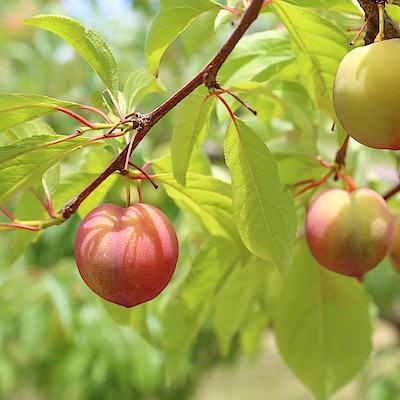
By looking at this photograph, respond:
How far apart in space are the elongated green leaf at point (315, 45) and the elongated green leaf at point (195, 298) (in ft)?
0.70

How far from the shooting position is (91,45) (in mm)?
576

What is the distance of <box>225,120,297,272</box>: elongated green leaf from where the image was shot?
562 millimetres

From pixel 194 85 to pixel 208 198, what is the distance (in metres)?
0.15

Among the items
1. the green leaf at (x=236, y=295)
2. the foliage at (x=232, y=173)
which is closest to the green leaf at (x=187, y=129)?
the foliage at (x=232, y=173)

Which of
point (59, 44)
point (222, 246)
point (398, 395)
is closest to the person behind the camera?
point (222, 246)

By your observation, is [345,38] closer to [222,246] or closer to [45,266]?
[222,246]

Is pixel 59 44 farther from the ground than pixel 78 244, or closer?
closer

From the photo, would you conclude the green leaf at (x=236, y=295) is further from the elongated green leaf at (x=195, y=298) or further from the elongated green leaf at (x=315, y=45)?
the elongated green leaf at (x=315, y=45)

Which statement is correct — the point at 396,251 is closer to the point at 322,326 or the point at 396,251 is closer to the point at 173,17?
the point at 322,326

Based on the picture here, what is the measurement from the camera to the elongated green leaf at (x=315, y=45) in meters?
0.58

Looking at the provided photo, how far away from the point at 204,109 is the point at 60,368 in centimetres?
135

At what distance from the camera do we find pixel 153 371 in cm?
172

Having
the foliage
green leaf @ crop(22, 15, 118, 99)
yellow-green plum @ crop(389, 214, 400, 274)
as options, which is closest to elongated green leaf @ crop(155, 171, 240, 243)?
Result: the foliage

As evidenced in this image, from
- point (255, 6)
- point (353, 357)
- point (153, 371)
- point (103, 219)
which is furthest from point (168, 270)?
point (153, 371)
